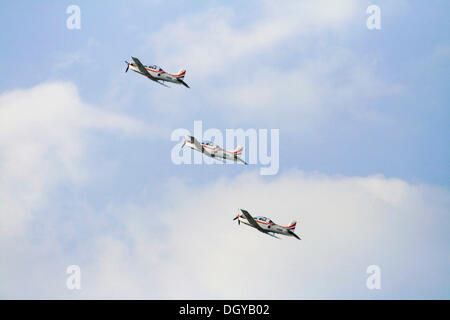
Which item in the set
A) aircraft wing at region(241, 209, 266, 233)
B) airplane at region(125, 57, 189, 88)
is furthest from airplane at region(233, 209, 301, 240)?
airplane at region(125, 57, 189, 88)

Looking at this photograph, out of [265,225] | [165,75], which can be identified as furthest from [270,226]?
[165,75]

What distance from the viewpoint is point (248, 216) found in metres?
125

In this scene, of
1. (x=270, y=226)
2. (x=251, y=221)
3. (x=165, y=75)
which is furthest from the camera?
(x=165, y=75)

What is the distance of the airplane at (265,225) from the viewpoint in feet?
415

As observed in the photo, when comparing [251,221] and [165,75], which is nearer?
[251,221]

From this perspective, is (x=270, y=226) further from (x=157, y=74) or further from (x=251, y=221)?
(x=157, y=74)

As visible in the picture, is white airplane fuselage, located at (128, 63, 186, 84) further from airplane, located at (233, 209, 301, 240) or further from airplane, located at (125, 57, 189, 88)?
airplane, located at (233, 209, 301, 240)

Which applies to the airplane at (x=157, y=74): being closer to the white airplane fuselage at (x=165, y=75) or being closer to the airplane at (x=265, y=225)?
the white airplane fuselage at (x=165, y=75)

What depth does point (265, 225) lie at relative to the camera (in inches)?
5074

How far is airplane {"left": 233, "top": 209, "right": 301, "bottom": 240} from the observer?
127 metres
